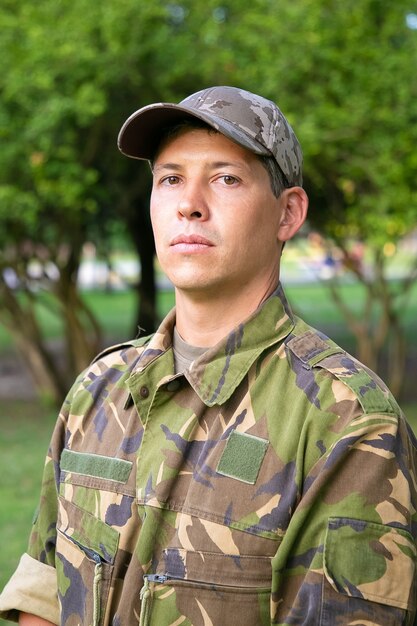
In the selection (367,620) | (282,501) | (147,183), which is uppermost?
(147,183)

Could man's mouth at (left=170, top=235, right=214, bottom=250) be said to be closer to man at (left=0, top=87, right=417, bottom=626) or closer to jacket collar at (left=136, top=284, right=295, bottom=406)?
man at (left=0, top=87, right=417, bottom=626)

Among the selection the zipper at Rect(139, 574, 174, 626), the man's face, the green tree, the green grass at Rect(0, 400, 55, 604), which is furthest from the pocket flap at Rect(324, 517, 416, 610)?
the green tree

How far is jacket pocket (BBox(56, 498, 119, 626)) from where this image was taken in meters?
1.92

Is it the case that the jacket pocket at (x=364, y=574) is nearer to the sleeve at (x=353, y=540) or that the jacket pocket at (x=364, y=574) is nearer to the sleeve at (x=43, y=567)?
the sleeve at (x=353, y=540)

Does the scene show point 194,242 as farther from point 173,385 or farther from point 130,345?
point 130,345

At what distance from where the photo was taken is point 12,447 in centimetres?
992

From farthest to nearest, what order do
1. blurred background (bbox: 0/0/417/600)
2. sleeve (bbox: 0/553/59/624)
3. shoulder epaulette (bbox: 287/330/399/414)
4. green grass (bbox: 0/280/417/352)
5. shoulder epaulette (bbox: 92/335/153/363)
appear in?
green grass (bbox: 0/280/417/352) < blurred background (bbox: 0/0/417/600) < shoulder epaulette (bbox: 92/335/153/363) < sleeve (bbox: 0/553/59/624) < shoulder epaulette (bbox: 287/330/399/414)

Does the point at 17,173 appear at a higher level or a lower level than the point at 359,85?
lower

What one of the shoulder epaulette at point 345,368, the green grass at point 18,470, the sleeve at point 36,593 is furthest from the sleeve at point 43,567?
the green grass at point 18,470

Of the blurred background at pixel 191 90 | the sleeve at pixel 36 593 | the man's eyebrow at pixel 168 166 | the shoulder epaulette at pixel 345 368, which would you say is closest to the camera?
the shoulder epaulette at pixel 345 368

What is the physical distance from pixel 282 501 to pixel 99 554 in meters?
0.42

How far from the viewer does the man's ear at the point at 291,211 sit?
2049mm

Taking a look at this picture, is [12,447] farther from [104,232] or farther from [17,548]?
[104,232]

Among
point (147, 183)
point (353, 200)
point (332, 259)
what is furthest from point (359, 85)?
point (147, 183)
